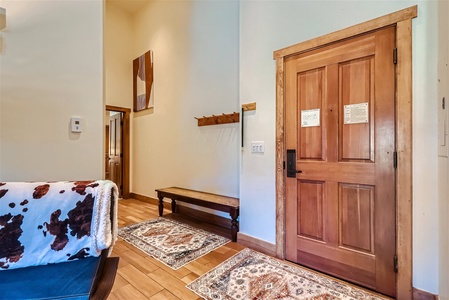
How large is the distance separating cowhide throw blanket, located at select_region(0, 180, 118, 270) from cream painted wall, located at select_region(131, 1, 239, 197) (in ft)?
6.84

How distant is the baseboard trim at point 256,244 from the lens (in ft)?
7.34

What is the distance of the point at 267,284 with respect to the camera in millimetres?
1739

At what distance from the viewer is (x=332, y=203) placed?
1.88m

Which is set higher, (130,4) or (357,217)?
(130,4)

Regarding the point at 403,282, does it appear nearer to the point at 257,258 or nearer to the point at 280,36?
the point at 257,258

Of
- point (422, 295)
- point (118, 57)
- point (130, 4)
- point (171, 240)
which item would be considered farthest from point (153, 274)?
point (130, 4)

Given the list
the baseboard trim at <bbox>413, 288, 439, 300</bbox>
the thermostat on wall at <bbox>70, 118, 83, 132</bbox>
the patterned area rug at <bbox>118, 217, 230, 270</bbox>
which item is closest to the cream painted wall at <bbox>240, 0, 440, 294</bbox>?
the baseboard trim at <bbox>413, 288, 439, 300</bbox>

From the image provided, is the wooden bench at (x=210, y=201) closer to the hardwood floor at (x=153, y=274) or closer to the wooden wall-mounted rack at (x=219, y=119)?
the hardwood floor at (x=153, y=274)

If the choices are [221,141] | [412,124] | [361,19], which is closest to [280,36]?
[361,19]

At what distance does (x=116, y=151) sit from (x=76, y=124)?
3.72 metres

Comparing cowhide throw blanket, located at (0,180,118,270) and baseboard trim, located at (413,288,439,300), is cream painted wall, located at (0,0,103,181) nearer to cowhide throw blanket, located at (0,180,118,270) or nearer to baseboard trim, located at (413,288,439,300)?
cowhide throw blanket, located at (0,180,118,270)

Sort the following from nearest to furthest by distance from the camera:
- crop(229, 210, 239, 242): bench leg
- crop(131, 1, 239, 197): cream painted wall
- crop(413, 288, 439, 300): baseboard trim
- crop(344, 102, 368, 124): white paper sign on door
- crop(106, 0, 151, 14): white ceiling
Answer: crop(413, 288, 439, 300): baseboard trim → crop(344, 102, 368, 124): white paper sign on door → crop(229, 210, 239, 242): bench leg → crop(131, 1, 239, 197): cream painted wall → crop(106, 0, 151, 14): white ceiling

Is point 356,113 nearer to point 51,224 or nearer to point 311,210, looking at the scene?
point 311,210

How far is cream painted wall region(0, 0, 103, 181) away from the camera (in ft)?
5.08
